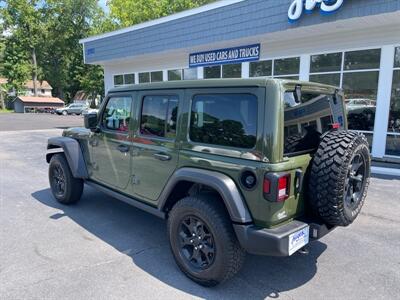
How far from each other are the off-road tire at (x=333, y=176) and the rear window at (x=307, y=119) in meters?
0.16

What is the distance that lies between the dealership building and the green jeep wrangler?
5087 millimetres

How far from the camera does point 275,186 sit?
249 centimetres

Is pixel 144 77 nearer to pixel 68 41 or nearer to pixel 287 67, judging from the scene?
pixel 287 67

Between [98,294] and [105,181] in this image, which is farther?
[105,181]

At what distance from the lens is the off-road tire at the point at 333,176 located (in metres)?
2.69

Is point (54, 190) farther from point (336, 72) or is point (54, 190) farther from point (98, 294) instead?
point (336, 72)

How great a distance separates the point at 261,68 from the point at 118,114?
7.53m

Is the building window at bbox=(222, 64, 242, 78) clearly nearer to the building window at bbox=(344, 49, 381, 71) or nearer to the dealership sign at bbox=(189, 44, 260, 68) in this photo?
the dealership sign at bbox=(189, 44, 260, 68)

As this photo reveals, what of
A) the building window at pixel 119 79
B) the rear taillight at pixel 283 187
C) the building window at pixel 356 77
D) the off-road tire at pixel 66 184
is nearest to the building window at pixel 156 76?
the building window at pixel 119 79

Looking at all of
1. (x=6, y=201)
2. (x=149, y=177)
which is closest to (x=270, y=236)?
(x=149, y=177)

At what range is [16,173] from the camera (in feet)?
24.0

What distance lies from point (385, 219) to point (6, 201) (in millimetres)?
6030

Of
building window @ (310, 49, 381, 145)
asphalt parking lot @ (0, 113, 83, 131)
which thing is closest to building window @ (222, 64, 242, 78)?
building window @ (310, 49, 381, 145)

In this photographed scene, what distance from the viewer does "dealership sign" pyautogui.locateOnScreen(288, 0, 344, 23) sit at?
7317 mm
